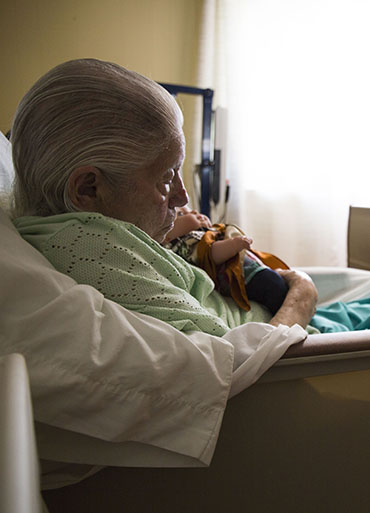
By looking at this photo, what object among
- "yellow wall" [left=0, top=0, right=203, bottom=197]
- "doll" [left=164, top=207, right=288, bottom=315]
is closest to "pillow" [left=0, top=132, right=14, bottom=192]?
"doll" [left=164, top=207, right=288, bottom=315]

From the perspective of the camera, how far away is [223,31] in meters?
2.78

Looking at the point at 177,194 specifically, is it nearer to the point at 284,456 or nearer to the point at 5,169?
the point at 5,169

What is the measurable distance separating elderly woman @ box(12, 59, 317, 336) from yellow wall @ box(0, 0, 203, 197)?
7.04ft

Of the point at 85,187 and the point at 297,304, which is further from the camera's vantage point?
the point at 297,304

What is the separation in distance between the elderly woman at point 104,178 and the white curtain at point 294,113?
7.31 feet

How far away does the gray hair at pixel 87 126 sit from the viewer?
0.64 metres

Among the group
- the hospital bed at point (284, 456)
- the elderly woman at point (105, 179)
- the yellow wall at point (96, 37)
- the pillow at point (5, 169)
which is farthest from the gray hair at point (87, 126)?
the yellow wall at point (96, 37)

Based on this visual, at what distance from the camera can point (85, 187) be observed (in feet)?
2.29

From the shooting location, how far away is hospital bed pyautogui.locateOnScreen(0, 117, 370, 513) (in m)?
0.61

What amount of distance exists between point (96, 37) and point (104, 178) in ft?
8.16

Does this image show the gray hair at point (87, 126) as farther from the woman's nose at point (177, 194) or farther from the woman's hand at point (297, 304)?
the woman's hand at point (297, 304)

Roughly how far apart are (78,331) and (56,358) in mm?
40

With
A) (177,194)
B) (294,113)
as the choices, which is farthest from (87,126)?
(294,113)

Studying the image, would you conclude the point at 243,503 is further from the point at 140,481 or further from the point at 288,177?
the point at 288,177
